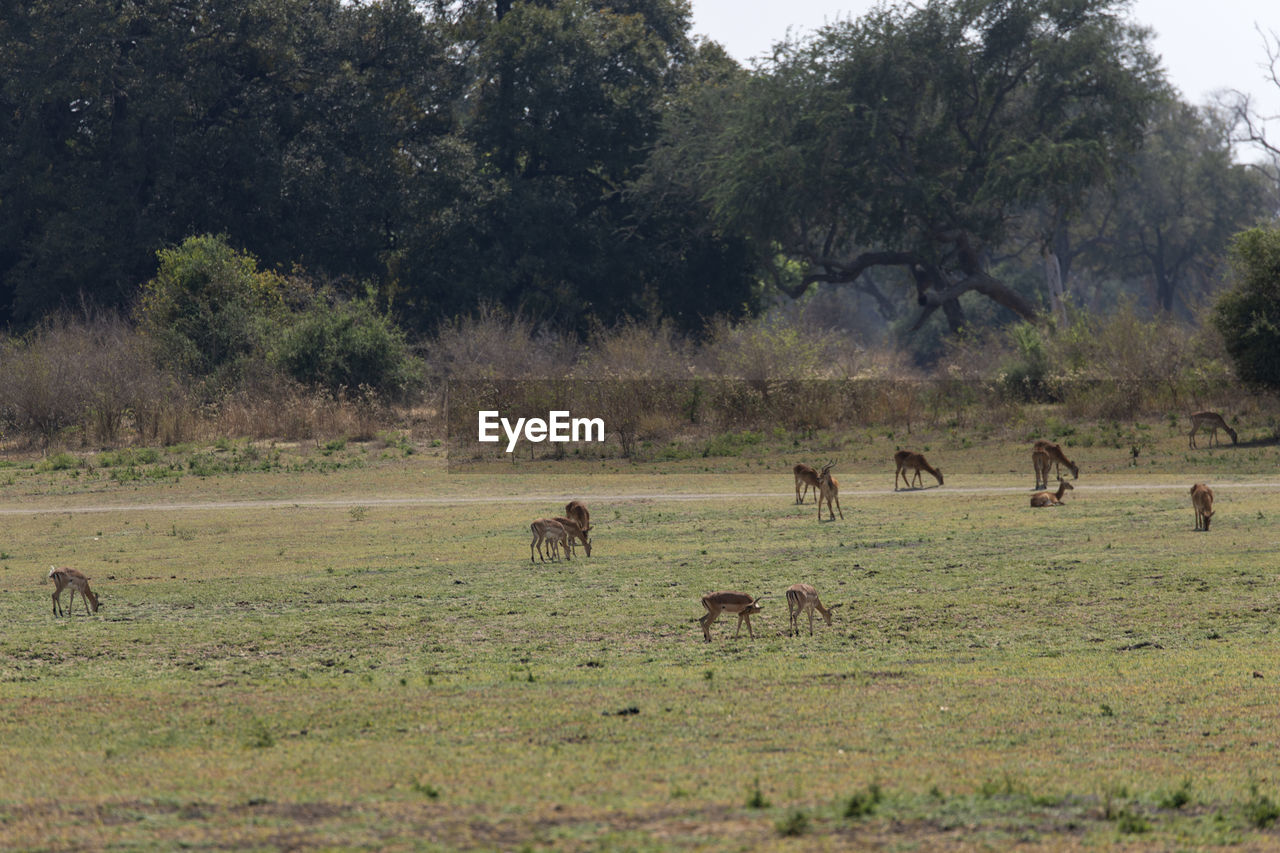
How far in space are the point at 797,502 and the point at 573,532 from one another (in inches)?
308

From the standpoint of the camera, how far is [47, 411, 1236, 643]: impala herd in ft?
43.9

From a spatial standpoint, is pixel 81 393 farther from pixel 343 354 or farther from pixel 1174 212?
pixel 1174 212

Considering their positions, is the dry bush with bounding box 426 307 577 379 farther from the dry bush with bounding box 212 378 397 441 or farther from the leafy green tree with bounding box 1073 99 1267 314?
the leafy green tree with bounding box 1073 99 1267 314

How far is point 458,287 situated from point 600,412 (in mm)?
18677

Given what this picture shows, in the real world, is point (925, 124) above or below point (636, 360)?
above

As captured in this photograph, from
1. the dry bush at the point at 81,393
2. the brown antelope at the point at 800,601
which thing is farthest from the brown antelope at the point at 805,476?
the dry bush at the point at 81,393

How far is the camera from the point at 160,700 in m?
11.0

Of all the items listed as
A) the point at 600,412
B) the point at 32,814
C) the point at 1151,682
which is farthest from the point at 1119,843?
the point at 600,412

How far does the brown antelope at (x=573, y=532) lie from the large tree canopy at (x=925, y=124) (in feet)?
120

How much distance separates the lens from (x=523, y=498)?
29438 millimetres

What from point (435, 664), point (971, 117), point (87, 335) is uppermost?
point (971, 117)

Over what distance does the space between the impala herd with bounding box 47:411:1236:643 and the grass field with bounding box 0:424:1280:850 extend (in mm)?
322

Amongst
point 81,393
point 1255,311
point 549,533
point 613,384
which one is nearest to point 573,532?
point 549,533

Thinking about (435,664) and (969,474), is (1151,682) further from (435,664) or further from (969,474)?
(969,474)
